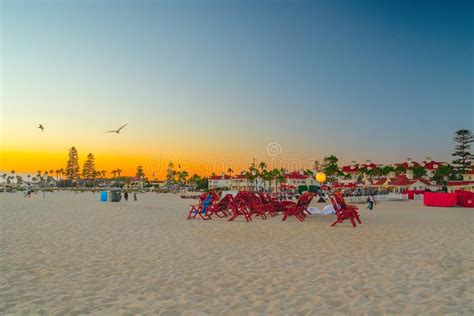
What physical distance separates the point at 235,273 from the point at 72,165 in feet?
404

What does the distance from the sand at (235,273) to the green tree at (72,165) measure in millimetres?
115733

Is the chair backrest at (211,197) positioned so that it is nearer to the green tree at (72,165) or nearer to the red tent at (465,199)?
the red tent at (465,199)

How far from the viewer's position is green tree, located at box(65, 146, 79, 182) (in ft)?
387

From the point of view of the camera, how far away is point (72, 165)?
390 feet

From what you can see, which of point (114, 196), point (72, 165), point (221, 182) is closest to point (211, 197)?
point (114, 196)

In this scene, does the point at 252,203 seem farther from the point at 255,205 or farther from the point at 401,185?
the point at 401,185

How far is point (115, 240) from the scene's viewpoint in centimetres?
1006

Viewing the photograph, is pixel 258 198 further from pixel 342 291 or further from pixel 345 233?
pixel 342 291

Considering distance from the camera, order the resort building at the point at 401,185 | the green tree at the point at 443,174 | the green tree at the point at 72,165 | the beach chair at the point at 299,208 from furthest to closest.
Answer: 1. the green tree at the point at 72,165
2. the green tree at the point at 443,174
3. the resort building at the point at 401,185
4. the beach chair at the point at 299,208

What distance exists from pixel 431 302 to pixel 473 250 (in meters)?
4.63

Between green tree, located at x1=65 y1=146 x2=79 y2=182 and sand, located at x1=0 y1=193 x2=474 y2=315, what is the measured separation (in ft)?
380

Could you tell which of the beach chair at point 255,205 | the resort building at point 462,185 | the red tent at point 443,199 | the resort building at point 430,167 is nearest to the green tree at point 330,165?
the resort building at point 430,167

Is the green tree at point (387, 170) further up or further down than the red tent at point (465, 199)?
further up

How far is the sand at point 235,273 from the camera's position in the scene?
4.79 metres
